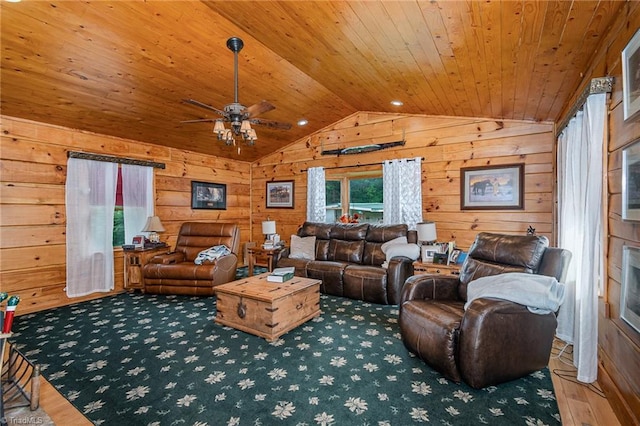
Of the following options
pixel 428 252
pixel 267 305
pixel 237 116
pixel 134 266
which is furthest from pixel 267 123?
pixel 134 266

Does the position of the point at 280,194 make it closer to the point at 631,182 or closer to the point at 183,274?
the point at 183,274

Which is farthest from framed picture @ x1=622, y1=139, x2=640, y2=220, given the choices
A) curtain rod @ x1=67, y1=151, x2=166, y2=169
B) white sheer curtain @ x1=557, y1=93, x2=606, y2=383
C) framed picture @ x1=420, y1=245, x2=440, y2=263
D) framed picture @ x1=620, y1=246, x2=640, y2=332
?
curtain rod @ x1=67, y1=151, x2=166, y2=169

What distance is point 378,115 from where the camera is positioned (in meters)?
5.14

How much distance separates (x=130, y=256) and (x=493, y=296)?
4566 mm

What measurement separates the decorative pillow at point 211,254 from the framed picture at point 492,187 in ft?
11.8

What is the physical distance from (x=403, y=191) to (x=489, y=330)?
303cm

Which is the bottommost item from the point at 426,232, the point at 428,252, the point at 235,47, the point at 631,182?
the point at 428,252

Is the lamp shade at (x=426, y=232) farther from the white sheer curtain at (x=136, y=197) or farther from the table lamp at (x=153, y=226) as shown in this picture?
the white sheer curtain at (x=136, y=197)

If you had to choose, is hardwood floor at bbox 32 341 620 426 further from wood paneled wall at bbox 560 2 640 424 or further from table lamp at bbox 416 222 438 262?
table lamp at bbox 416 222 438 262

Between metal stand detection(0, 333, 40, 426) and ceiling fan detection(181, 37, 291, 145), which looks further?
ceiling fan detection(181, 37, 291, 145)

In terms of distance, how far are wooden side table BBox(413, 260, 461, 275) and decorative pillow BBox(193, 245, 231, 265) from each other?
277 centimetres

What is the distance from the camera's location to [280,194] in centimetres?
630

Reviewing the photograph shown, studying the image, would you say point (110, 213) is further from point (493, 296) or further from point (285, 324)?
point (493, 296)

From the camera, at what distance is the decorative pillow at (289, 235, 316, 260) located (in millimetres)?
4801
